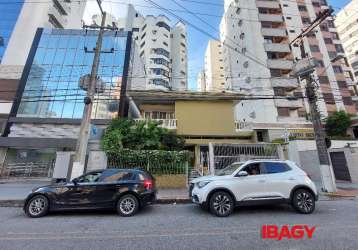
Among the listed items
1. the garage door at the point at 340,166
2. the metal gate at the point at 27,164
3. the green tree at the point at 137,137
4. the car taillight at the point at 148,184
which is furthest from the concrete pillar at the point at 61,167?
the garage door at the point at 340,166

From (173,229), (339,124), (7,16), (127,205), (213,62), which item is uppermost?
(213,62)

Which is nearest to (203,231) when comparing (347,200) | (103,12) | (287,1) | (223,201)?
(223,201)

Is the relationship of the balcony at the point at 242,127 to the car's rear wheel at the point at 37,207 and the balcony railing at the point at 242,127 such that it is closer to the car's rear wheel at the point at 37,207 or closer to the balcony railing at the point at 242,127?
the balcony railing at the point at 242,127

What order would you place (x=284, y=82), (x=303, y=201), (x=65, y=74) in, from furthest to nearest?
1. (x=284, y=82)
2. (x=65, y=74)
3. (x=303, y=201)

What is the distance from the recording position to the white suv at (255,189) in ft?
18.3

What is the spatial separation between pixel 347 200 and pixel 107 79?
69.8 ft

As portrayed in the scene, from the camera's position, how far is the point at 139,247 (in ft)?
11.5

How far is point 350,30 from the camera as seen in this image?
46.3 m

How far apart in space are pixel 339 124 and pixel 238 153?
17.5 metres

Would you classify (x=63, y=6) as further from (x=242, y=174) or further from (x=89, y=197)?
(x=242, y=174)

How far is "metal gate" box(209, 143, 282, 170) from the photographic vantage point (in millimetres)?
11516

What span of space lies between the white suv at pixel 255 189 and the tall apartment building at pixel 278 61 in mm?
20103

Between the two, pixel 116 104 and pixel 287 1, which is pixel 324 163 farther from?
pixel 287 1

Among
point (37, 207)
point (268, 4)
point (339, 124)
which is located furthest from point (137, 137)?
point (268, 4)
